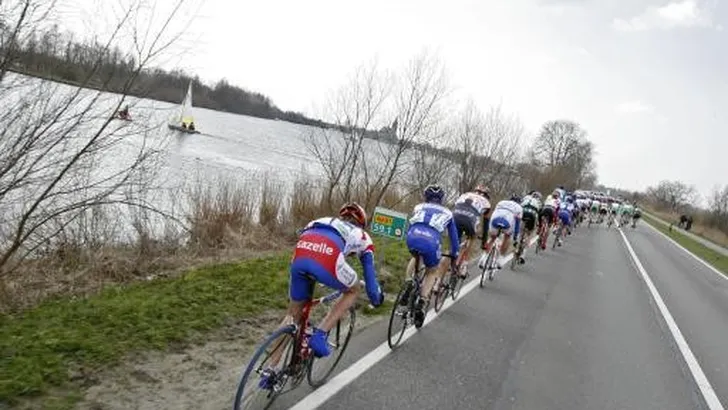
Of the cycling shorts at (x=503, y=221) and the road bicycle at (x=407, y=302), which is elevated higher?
the cycling shorts at (x=503, y=221)

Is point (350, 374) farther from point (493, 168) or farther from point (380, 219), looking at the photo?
point (493, 168)

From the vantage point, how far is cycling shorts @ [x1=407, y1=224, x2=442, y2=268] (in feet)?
24.2

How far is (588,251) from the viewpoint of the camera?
23.0 metres

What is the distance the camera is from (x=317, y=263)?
4.75 metres

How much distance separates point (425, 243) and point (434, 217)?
33 cm

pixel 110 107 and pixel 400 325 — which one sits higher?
pixel 110 107

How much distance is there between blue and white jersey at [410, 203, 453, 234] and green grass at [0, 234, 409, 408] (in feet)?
5.62

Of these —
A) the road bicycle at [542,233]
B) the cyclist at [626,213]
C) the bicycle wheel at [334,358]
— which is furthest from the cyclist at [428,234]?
the cyclist at [626,213]

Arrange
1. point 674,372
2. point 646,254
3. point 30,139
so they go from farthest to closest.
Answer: point 646,254 → point 674,372 → point 30,139

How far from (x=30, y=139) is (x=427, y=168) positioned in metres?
16.4

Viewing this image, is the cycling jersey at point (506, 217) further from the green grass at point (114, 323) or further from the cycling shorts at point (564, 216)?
the cycling shorts at point (564, 216)

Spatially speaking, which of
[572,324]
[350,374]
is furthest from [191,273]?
[572,324]

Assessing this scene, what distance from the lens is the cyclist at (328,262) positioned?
476 centimetres

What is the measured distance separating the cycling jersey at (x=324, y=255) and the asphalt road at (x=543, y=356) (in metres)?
1.02
